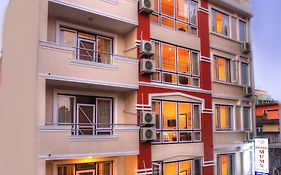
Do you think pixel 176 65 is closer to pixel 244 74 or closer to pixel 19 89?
pixel 244 74

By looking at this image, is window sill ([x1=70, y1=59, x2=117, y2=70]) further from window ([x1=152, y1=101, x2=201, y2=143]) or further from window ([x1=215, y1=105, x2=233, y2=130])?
window ([x1=215, y1=105, x2=233, y2=130])

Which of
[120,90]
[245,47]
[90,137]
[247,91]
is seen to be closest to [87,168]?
[90,137]

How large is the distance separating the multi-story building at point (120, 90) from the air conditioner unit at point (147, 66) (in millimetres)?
49

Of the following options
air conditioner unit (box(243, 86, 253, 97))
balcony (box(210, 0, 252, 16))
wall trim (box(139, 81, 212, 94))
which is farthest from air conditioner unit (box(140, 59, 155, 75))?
air conditioner unit (box(243, 86, 253, 97))

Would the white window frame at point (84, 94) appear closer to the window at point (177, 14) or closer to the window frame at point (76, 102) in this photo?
the window frame at point (76, 102)

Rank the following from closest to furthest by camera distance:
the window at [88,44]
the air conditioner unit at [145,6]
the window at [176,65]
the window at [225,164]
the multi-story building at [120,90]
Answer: the multi-story building at [120,90] → the window at [88,44] → the air conditioner unit at [145,6] → the window at [176,65] → the window at [225,164]

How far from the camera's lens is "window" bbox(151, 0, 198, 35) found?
39.2 ft

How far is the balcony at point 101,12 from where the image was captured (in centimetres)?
934

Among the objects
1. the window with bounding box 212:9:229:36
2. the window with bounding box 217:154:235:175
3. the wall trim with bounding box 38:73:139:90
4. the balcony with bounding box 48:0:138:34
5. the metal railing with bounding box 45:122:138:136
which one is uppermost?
the window with bounding box 212:9:229:36

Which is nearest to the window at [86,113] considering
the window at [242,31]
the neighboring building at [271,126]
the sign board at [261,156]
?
the sign board at [261,156]

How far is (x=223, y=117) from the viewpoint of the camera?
1420 cm

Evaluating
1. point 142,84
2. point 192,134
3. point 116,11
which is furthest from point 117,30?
point 192,134

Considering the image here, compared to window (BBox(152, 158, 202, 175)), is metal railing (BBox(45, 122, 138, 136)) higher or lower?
higher

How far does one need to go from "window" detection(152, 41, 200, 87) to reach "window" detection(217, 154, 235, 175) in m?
3.54
